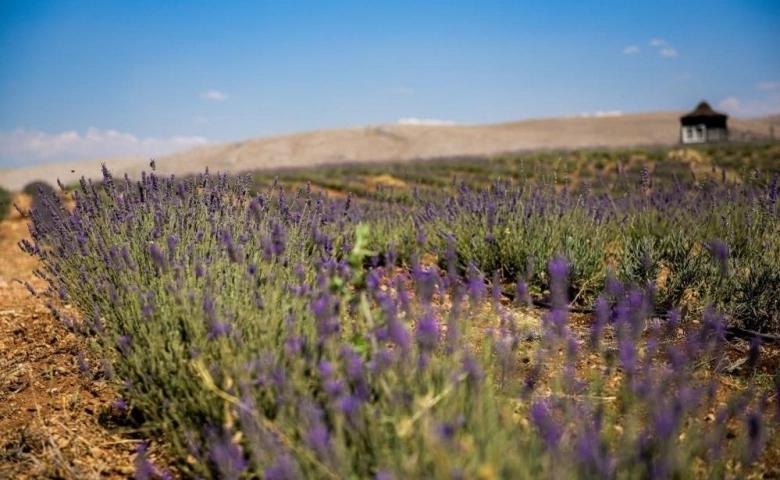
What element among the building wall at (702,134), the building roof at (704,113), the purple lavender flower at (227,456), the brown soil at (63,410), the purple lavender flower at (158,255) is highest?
the building roof at (704,113)

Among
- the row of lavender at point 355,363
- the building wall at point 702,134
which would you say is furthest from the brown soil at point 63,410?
the building wall at point 702,134

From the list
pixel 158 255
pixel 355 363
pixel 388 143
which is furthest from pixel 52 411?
pixel 388 143

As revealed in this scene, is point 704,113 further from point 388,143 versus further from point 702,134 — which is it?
point 388,143

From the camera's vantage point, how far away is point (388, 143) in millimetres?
54438

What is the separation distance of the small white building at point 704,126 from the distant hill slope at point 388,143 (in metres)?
11.1

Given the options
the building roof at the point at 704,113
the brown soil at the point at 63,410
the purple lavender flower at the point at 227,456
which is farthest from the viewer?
the building roof at the point at 704,113

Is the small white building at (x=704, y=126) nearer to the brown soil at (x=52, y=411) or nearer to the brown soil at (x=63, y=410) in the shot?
the brown soil at (x=63, y=410)

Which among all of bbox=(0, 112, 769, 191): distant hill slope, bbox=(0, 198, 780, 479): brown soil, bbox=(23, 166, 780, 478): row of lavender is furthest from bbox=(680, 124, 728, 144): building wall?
bbox=(0, 198, 780, 479): brown soil

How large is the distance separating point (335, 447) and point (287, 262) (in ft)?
5.21

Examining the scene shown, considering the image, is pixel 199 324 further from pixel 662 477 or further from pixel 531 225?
pixel 531 225

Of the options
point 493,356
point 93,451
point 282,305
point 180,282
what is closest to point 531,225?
point 493,356

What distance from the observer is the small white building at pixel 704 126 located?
32.0 m

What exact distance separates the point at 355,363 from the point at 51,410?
166cm

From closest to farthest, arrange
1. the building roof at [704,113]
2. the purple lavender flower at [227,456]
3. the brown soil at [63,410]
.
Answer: the purple lavender flower at [227,456]
the brown soil at [63,410]
the building roof at [704,113]
